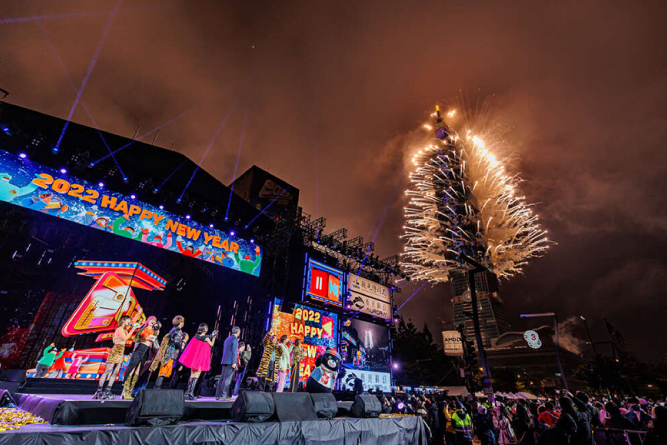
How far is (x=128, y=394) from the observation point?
6.66m

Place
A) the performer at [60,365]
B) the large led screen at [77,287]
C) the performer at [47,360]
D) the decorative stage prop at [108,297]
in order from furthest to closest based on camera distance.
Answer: the decorative stage prop at [108,297] < the large led screen at [77,287] < the performer at [60,365] < the performer at [47,360]

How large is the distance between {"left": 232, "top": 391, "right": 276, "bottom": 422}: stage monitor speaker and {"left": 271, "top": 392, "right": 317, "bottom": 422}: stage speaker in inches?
8.9

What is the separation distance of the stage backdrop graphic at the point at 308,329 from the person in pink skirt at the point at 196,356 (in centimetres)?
935

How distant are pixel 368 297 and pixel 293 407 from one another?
19.8 m

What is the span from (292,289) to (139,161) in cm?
1150

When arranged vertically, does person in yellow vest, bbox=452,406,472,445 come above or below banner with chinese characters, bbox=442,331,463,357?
below

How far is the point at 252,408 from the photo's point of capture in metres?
5.10

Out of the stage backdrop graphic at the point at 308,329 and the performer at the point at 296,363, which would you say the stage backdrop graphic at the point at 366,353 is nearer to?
the stage backdrop graphic at the point at 308,329

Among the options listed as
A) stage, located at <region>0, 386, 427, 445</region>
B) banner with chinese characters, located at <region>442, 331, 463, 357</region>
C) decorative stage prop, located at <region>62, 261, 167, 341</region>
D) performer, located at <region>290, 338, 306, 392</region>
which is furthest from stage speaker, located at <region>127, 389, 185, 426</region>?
Answer: banner with chinese characters, located at <region>442, 331, 463, 357</region>

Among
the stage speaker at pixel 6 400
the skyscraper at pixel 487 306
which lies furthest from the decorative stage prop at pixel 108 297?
the skyscraper at pixel 487 306

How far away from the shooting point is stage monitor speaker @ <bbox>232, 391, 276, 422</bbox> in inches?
199

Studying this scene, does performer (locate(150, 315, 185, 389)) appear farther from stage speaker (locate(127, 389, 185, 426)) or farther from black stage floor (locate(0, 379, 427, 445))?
stage speaker (locate(127, 389, 185, 426))

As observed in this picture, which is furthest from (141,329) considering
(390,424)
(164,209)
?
(164,209)

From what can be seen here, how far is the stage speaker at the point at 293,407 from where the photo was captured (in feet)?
18.2
